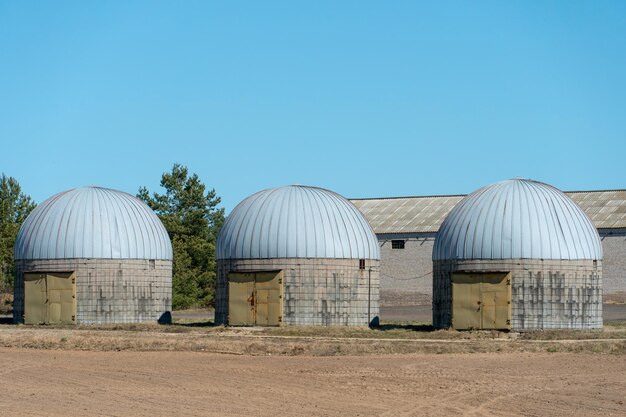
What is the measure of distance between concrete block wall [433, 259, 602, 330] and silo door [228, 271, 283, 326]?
23.1ft

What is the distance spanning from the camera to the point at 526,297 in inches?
1655

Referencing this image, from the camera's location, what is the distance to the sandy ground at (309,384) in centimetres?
2209

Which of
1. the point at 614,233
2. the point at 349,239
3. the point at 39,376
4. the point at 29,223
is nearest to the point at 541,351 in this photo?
the point at 349,239

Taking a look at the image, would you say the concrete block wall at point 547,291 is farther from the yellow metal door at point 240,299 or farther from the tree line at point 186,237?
the tree line at point 186,237

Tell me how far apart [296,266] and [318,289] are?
1.21 metres

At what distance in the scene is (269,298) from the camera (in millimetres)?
44000

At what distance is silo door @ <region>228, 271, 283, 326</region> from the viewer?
43.9 m

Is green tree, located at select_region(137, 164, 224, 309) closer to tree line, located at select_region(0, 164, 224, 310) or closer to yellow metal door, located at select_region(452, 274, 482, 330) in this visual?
tree line, located at select_region(0, 164, 224, 310)

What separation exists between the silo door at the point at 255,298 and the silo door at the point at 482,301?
667 cm

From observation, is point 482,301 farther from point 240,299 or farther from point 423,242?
point 423,242

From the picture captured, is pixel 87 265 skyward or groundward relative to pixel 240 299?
skyward

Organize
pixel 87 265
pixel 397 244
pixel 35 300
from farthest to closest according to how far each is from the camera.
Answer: pixel 397 244
pixel 35 300
pixel 87 265

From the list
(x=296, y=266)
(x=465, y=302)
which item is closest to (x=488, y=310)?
(x=465, y=302)

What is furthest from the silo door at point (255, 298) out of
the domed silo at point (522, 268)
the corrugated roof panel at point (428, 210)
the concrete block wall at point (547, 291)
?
the corrugated roof panel at point (428, 210)
